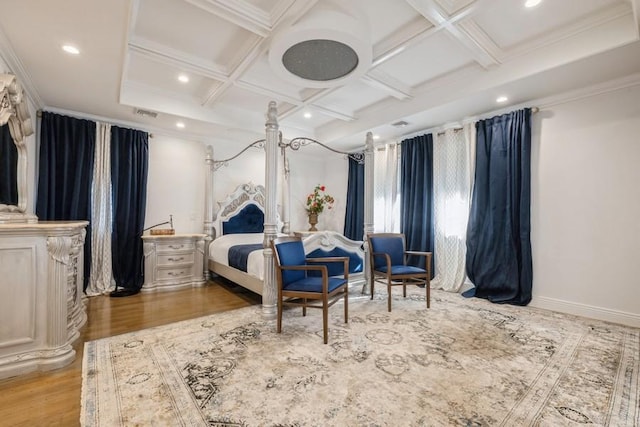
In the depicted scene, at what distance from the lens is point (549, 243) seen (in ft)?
11.8

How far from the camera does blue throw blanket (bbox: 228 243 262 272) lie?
3.79 metres

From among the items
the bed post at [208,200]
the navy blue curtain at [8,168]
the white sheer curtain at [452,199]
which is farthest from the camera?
the bed post at [208,200]

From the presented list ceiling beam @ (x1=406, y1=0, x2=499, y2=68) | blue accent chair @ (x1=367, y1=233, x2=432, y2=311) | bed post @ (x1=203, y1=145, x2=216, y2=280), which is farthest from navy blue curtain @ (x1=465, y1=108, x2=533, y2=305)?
bed post @ (x1=203, y1=145, x2=216, y2=280)

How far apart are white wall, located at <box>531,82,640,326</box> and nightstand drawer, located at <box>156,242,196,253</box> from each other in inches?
194

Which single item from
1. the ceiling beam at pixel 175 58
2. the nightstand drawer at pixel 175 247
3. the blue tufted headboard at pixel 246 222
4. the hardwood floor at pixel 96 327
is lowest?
the hardwood floor at pixel 96 327

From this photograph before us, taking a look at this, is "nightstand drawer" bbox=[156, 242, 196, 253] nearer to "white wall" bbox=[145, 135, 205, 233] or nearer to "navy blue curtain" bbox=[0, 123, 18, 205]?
"white wall" bbox=[145, 135, 205, 233]

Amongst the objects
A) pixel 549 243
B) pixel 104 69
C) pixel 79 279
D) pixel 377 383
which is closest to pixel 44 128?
pixel 104 69

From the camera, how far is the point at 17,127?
8.51 ft

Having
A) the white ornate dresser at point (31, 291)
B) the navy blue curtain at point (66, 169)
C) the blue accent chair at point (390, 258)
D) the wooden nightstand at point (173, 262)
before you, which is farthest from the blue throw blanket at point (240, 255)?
the navy blue curtain at point (66, 169)

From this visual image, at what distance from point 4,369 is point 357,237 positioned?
5.04 m

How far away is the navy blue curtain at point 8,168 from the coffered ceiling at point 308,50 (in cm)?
77

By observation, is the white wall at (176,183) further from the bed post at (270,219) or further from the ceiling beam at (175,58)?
the bed post at (270,219)

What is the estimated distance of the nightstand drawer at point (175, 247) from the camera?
436 cm

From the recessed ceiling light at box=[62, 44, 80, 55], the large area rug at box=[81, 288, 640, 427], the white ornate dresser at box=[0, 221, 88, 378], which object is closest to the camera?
the large area rug at box=[81, 288, 640, 427]
